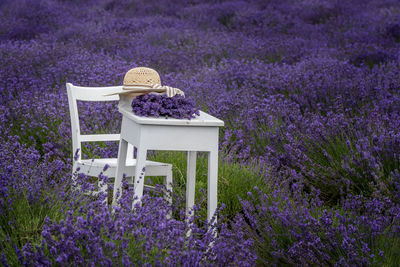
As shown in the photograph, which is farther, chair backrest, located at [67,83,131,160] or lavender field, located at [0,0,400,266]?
chair backrest, located at [67,83,131,160]

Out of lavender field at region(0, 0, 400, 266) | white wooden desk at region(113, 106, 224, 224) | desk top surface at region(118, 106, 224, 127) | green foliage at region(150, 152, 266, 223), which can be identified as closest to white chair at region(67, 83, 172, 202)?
lavender field at region(0, 0, 400, 266)

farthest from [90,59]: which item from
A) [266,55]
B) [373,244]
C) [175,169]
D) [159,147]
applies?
[373,244]

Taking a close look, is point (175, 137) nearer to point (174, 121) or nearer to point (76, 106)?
point (174, 121)

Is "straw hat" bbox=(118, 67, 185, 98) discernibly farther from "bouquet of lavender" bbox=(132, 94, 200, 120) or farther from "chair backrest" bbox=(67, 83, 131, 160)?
"chair backrest" bbox=(67, 83, 131, 160)

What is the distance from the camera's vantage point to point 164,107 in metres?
2.37

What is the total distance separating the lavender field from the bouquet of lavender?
1.16 feet

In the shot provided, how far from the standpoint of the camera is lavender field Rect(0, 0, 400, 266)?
194cm

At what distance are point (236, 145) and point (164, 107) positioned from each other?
1261 mm

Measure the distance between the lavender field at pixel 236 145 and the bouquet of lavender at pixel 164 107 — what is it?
0.35 meters

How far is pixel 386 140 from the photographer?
307 cm

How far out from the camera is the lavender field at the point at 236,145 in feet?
6.37

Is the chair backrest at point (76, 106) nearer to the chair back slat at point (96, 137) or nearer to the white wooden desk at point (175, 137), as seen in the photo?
the chair back slat at point (96, 137)

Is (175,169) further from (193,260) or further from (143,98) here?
(193,260)

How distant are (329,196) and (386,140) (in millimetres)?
507
